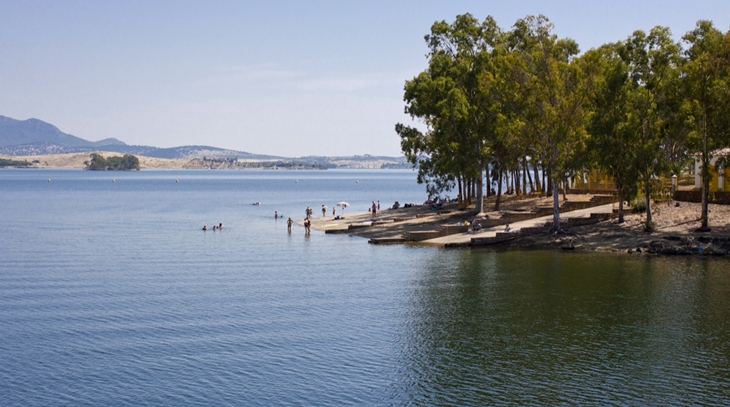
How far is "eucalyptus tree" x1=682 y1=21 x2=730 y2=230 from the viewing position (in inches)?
2258

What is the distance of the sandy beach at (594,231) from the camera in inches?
2329

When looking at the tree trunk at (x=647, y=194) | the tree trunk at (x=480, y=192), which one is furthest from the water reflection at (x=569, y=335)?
the tree trunk at (x=480, y=192)

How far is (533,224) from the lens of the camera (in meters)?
70.6

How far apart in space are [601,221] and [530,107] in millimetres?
12758

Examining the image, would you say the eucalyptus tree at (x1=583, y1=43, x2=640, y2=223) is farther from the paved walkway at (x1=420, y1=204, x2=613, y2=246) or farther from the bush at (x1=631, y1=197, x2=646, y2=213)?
the paved walkway at (x1=420, y1=204, x2=613, y2=246)

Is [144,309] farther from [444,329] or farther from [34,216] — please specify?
[34,216]

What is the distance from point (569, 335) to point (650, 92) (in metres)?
34.5

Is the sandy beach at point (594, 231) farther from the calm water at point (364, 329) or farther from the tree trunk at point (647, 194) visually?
the calm water at point (364, 329)

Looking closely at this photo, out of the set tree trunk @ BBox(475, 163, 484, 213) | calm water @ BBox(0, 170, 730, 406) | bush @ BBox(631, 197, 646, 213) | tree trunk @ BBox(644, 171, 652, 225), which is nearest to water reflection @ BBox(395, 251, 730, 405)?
calm water @ BBox(0, 170, 730, 406)

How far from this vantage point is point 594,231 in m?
66.1

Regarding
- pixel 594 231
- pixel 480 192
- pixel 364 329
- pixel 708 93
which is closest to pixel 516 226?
pixel 594 231

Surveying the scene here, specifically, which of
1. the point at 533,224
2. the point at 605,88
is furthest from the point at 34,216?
the point at 605,88

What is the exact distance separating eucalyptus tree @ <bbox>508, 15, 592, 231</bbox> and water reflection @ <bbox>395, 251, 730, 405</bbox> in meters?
14.2

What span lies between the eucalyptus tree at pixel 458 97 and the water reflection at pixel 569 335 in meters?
23.7
